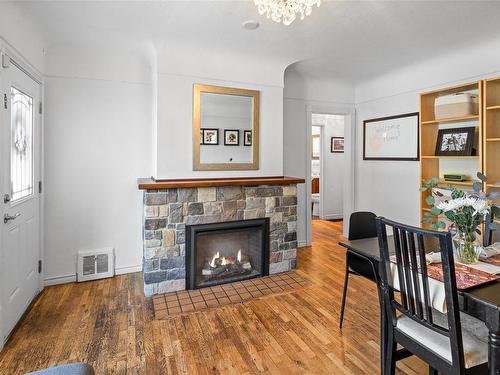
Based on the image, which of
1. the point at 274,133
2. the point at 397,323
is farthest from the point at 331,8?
the point at 397,323

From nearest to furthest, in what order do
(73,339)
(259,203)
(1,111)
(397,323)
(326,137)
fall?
(397,323)
(1,111)
(73,339)
(259,203)
(326,137)

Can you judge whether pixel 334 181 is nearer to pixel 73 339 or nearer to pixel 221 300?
pixel 221 300

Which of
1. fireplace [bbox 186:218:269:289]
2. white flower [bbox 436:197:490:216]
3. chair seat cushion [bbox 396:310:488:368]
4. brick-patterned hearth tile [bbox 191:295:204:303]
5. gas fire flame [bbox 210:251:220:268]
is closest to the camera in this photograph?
chair seat cushion [bbox 396:310:488:368]

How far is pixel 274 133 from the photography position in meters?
3.55

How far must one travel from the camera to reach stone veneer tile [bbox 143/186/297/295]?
2949mm

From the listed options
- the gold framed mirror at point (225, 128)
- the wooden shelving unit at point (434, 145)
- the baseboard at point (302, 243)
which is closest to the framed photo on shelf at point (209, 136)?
the gold framed mirror at point (225, 128)

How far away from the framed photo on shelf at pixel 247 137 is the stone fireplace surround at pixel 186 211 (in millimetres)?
417

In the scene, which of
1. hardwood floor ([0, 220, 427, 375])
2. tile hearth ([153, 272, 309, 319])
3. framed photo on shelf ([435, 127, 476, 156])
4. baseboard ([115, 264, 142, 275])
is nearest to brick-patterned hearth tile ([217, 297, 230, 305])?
tile hearth ([153, 272, 309, 319])

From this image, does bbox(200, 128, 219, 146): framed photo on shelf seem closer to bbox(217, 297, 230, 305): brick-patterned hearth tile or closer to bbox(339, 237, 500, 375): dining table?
bbox(217, 297, 230, 305): brick-patterned hearth tile

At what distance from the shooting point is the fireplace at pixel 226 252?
10.2ft

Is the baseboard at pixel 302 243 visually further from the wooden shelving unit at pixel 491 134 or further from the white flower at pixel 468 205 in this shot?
the white flower at pixel 468 205

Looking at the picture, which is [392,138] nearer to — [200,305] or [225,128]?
[225,128]

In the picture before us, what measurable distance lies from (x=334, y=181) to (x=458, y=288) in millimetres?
5314

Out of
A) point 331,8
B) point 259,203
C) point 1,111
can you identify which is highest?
point 331,8
